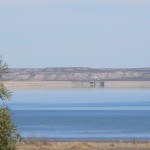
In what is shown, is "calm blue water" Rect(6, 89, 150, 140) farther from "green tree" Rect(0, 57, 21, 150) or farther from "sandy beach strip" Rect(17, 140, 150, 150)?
"green tree" Rect(0, 57, 21, 150)

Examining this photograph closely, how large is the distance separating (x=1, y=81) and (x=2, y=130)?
1.14 m

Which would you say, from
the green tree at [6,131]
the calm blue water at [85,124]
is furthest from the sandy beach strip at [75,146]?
the green tree at [6,131]

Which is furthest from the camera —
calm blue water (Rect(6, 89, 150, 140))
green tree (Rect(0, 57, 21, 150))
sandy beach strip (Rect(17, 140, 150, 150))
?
calm blue water (Rect(6, 89, 150, 140))

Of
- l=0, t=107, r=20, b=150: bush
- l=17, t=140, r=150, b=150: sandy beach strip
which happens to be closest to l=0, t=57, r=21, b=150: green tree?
l=0, t=107, r=20, b=150: bush

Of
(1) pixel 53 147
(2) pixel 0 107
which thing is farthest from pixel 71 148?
(2) pixel 0 107

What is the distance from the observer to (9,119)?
16594 mm

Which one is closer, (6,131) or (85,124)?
(6,131)

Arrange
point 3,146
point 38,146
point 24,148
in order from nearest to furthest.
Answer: point 3,146 < point 24,148 < point 38,146

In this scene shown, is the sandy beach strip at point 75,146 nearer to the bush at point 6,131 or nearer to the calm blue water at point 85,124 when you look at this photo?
the calm blue water at point 85,124

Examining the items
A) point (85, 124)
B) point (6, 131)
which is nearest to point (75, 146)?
point (6, 131)

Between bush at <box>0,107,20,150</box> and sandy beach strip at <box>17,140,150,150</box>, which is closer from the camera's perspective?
bush at <box>0,107,20,150</box>

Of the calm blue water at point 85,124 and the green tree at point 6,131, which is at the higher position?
the green tree at point 6,131

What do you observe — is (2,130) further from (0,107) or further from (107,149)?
(107,149)

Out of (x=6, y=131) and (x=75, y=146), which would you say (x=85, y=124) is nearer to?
(x=75, y=146)
